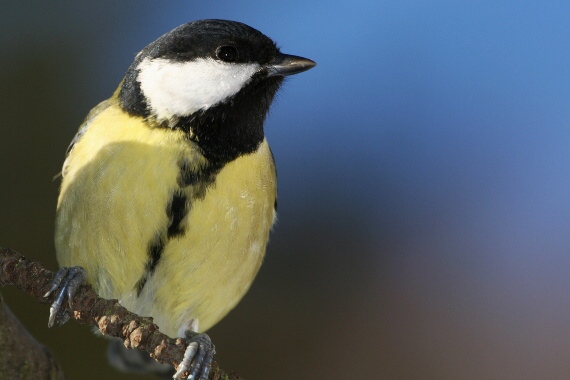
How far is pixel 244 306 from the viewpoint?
2.48 meters

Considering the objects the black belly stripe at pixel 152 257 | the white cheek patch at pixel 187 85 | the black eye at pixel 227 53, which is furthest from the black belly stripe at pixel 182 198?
the black eye at pixel 227 53

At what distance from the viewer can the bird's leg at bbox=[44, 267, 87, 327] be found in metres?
1.21

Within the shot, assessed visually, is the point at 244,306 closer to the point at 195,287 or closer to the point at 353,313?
the point at 353,313

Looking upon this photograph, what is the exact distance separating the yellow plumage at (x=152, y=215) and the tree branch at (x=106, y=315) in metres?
0.28

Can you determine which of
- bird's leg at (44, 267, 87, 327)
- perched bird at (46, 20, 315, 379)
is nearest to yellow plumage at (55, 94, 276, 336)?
perched bird at (46, 20, 315, 379)

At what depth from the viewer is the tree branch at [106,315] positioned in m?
1.08

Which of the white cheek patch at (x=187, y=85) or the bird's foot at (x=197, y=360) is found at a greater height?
the white cheek patch at (x=187, y=85)

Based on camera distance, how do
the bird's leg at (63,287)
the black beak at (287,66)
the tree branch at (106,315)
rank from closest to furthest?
1. the tree branch at (106,315)
2. the bird's leg at (63,287)
3. the black beak at (287,66)

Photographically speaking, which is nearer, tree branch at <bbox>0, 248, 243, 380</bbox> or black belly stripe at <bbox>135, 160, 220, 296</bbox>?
tree branch at <bbox>0, 248, 243, 380</bbox>

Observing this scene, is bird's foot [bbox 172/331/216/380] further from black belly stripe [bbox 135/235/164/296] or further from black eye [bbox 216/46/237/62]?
black eye [bbox 216/46/237/62]

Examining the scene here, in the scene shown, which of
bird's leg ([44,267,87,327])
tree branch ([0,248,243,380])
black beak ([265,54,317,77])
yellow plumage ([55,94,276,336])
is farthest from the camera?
black beak ([265,54,317,77])

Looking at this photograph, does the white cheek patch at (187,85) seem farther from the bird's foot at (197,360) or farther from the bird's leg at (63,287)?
the bird's foot at (197,360)

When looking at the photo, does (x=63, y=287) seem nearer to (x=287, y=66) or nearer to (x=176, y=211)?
(x=176, y=211)

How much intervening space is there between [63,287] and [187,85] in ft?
1.56
